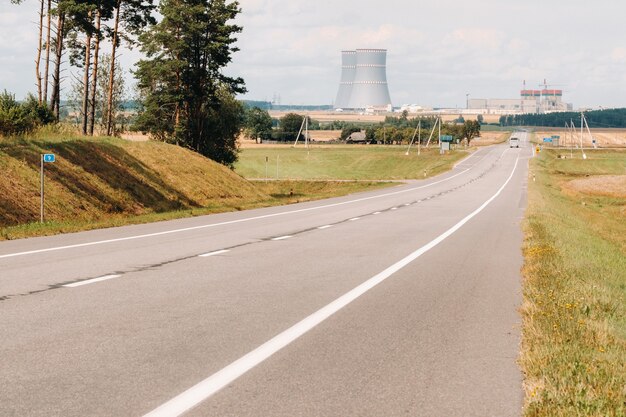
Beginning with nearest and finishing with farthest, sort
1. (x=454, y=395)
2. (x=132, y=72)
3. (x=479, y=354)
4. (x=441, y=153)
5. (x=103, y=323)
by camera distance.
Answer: (x=454, y=395) → (x=479, y=354) → (x=103, y=323) → (x=132, y=72) → (x=441, y=153)

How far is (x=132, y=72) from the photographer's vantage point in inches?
2697

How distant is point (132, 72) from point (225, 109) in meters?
11.4

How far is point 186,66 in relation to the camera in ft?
203

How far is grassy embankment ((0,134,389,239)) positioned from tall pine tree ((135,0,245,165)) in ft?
76.8

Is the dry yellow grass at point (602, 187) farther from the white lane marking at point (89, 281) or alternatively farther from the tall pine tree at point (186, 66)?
the white lane marking at point (89, 281)

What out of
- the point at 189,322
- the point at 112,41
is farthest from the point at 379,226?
the point at 112,41

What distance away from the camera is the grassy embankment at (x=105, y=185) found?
22.7 m

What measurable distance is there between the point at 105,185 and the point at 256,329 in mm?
22949

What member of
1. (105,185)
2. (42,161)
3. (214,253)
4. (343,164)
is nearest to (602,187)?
(105,185)

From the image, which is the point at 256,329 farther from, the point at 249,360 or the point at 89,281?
the point at 89,281

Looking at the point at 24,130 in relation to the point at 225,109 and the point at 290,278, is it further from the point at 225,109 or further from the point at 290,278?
the point at 225,109

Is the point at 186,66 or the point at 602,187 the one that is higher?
the point at 186,66

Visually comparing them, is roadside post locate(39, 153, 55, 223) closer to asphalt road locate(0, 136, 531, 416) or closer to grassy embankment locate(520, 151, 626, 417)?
asphalt road locate(0, 136, 531, 416)

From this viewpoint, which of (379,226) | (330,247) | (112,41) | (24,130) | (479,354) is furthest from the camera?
(112,41)
